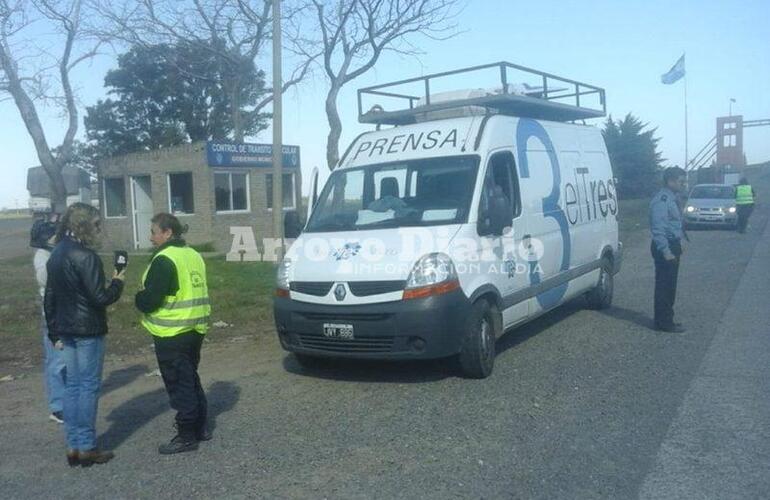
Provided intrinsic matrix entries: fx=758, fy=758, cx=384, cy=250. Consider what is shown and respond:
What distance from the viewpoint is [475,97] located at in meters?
8.73

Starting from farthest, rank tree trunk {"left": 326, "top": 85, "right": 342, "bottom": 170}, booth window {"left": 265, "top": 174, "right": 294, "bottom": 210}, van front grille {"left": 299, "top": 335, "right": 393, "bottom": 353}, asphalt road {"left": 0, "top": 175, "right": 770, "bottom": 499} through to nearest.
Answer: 1. booth window {"left": 265, "top": 174, "right": 294, "bottom": 210}
2. tree trunk {"left": 326, "top": 85, "right": 342, "bottom": 170}
3. van front grille {"left": 299, "top": 335, "right": 393, "bottom": 353}
4. asphalt road {"left": 0, "top": 175, "right": 770, "bottom": 499}

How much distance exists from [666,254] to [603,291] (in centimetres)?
190

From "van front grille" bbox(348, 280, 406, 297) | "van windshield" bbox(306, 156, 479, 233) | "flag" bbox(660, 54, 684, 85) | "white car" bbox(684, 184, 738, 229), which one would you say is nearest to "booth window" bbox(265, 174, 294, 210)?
"white car" bbox(684, 184, 738, 229)

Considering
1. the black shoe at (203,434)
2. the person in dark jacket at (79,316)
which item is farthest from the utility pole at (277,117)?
the person in dark jacket at (79,316)

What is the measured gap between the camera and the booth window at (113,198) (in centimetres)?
2641

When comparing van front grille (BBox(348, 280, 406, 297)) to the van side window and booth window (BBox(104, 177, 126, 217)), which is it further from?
booth window (BBox(104, 177, 126, 217))

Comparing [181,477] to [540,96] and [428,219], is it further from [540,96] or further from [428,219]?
[540,96]

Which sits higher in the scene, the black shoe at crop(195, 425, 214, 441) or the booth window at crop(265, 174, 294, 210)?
the booth window at crop(265, 174, 294, 210)

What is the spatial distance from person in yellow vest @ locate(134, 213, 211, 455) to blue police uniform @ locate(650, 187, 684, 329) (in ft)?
19.0

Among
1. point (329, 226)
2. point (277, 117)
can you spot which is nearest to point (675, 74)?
point (277, 117)

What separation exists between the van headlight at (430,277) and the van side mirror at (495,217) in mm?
676

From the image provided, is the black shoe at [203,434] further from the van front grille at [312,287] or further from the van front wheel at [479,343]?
the van front wheel at [479,343]

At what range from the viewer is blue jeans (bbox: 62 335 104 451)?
17.1ft

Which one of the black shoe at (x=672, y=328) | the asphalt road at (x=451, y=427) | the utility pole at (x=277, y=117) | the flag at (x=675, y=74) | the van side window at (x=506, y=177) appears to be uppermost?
the flag at (x=675, y=74)
